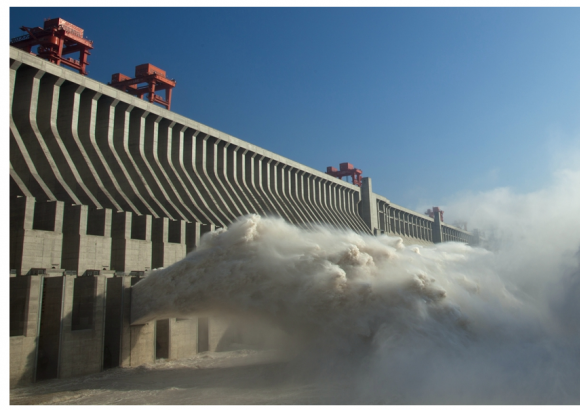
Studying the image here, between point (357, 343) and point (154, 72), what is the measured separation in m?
41.1

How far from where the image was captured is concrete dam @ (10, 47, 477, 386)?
934 inches

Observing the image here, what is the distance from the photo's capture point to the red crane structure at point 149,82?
52188mm

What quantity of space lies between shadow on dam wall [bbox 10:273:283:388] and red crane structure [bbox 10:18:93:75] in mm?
25258

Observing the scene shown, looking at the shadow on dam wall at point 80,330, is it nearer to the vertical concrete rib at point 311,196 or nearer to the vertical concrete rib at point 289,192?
the vertical concrete rib at point 289,192

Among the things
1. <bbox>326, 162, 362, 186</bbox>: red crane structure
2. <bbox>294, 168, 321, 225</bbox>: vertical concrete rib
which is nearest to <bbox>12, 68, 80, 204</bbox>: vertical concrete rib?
<bbox>294, 168, 321, 225</bbox>: vertical concrete rib

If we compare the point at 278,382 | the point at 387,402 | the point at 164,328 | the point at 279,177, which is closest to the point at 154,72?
the point at 279,177

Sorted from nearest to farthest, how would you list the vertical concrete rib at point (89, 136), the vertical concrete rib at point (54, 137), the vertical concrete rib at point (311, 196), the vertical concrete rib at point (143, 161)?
the vertical concrete rib at point (54, 137)
the vertical concrete rib at point (89, 136)
the vertical concrete rib at point (143, 161)
the vertical concrete rib at point (311, 196)

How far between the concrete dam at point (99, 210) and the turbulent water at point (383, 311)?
2.95m

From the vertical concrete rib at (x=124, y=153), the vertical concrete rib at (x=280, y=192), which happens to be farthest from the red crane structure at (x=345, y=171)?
the vertical concrete rib at (x=124, y=153)

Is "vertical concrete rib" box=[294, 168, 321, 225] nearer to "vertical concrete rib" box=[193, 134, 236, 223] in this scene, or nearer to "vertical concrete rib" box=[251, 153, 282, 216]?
"vertical concrete rib" box=[251, 153, 282, 216]

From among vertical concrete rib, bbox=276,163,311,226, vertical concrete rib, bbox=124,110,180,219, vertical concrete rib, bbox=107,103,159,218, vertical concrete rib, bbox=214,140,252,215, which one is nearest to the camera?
vertical concrete rib, bbox=107,103,159,218

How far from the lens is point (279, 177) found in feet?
203

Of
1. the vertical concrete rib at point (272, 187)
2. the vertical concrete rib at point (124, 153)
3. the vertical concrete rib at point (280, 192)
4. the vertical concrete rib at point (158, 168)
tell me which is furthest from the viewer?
the vertical concrete rib at point (280, 192)

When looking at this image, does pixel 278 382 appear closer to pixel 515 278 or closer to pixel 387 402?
pixel 387 402
